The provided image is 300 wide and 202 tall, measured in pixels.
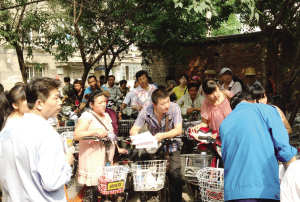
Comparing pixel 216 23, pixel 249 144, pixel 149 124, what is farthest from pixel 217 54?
pixel 249 144

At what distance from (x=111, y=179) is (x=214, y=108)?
1.96m

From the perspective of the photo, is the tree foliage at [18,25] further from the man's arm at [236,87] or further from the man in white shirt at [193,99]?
the man's arm at [236,87]

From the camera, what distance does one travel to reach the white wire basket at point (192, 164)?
3.96m

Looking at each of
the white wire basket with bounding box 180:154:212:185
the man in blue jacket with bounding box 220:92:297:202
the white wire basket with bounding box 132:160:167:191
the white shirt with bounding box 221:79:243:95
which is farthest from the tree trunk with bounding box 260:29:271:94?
the man in blue jacket with bounding box 220:92:297:202

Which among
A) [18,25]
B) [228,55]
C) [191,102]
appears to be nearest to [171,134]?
[191,102]

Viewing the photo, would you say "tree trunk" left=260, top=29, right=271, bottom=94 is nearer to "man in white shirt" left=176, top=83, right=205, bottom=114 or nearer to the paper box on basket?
"man in white shirt" left=176, top=83, right=205, bottom=114

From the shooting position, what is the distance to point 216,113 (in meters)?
4.58

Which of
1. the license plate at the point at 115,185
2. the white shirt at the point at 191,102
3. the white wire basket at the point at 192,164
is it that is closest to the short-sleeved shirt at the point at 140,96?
the white shirt at the point at 191,102

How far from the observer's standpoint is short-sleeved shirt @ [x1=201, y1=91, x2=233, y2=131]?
4.54 metres

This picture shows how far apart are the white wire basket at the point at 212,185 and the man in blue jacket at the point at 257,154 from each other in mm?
794

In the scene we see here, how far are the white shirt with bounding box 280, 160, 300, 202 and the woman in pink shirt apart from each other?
2491mm

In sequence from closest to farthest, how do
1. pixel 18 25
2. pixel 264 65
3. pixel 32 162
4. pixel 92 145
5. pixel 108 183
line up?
pixel 32 162
pixel 108 183
pixel 92 145
pixel 264 65
pixel 18 25

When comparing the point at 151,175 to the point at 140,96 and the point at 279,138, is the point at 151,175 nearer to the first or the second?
the point at 279,138

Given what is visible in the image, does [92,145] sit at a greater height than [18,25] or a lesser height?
lesser
